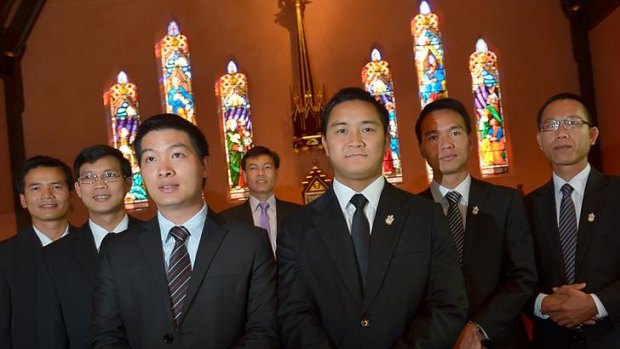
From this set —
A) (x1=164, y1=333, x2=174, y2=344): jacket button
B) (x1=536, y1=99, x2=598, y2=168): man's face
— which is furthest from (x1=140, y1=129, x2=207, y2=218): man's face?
(x1=536, y1=99, x2=598, y2=168): man's face

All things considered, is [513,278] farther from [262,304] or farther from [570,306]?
[262,304]

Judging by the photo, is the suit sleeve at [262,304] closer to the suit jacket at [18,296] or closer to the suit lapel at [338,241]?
the suit lapel at [338,241]

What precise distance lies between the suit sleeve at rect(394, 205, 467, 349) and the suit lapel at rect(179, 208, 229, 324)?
0.64 m

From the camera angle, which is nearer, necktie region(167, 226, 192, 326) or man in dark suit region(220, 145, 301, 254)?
necktie region(167, 226, 192, 326)

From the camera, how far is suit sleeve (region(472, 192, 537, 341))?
7.16 ft

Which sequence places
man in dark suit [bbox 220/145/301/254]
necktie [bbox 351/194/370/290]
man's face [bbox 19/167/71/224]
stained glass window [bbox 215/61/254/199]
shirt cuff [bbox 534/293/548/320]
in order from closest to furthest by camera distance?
necktie [bbox 351/194/370/290] < shirt cuff [bbox 534/293/548/320] < man's face [bbox 19/167/71/224] < man in dark suit [bbox 220/145/301/254] < stained glass window [bbox 215/61/254/199]

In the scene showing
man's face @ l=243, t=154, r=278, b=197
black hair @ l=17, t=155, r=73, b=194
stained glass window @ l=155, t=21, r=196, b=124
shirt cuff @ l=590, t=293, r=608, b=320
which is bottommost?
shirt cuff @ l=590, t=293, r=608, b=320


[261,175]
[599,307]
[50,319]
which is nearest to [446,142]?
[599,307]

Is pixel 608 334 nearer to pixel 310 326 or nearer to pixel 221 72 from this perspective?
pixel 310 326

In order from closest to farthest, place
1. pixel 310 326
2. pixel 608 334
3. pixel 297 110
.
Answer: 1. pixel 310 326
2. pixel 608 334
3. pixel 297 110

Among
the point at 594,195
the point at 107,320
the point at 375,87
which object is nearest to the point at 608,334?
the point at 594,195

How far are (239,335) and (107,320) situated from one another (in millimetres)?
420

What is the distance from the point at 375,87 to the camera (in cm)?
888

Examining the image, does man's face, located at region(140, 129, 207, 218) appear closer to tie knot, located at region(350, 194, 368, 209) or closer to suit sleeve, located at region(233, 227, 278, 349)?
suit sleeve, located at region(233, 227, 278, 349)
